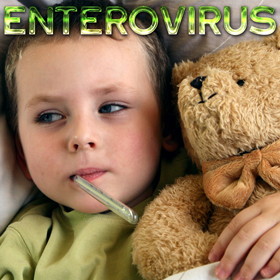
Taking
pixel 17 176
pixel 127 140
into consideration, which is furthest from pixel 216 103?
pixel 17 176

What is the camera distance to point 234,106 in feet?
1.73

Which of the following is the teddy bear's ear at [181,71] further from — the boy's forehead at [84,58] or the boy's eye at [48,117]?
the boy's eye at [48,117]

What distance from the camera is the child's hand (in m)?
0.47

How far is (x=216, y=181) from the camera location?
554mm

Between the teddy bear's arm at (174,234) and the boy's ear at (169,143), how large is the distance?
0.17 m

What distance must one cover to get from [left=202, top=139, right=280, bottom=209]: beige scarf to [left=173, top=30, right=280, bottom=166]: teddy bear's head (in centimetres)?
1

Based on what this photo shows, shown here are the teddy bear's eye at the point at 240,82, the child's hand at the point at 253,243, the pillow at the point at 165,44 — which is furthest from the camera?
the pillow at the point at 165,44

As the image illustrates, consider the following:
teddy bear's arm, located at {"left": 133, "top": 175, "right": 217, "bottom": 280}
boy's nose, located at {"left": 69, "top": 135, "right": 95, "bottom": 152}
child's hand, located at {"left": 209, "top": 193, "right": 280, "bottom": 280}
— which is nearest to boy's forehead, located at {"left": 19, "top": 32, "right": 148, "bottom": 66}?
boy's nose, located at {"left": 69, "top": 135, "right": 95, "bottom": 152}

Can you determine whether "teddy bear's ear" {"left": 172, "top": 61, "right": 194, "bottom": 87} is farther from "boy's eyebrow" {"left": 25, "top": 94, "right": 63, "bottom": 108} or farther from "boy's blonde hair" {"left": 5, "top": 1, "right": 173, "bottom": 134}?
"boy's eyebrow" {"left": 25, "top": 94, "right": 63, "bottom": 108}

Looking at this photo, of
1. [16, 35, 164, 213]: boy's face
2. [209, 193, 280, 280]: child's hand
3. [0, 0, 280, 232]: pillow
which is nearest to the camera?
[209, 193, 280, 280]: child's hand

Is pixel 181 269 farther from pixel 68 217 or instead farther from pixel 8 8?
pixel 8 8

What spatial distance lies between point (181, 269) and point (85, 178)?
0.90 feet

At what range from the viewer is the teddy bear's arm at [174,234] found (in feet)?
1.77

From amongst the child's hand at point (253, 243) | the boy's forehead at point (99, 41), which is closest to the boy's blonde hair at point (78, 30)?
the boy's forehead at point (99, 41)
